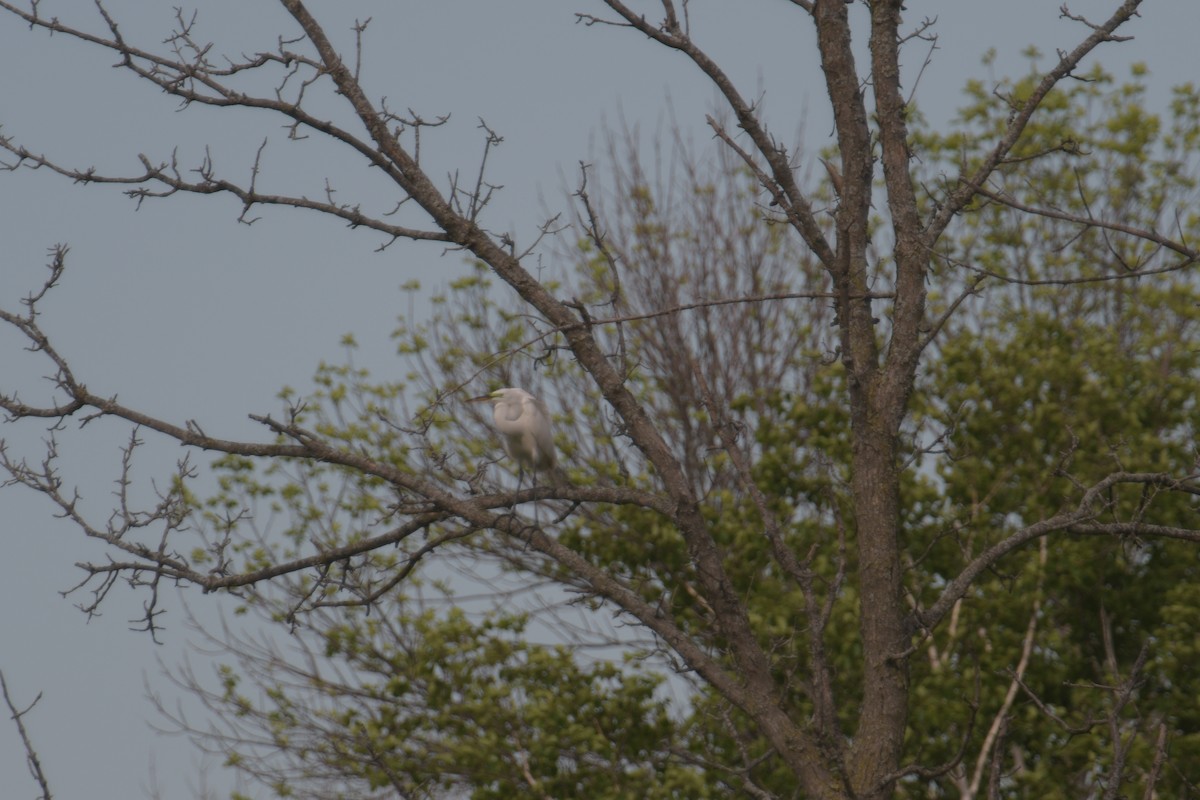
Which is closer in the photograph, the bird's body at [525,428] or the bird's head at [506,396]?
the bird's body at [525,428]

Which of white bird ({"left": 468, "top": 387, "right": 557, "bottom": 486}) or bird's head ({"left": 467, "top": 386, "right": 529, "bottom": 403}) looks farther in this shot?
bird's head ({"left": 467, "top": 386, "right": 529, "bottom": 403})

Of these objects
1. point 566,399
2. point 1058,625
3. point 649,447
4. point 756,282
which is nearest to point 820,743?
point 649,447

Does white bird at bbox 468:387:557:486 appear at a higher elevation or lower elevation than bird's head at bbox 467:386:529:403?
lower

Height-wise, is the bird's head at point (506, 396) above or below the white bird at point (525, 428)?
above

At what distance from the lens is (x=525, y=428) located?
22.5ft

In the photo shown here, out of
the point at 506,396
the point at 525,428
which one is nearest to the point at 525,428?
the point at 525,428

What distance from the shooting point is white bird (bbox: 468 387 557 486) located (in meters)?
6.88

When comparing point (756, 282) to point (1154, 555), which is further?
point (756, 282)

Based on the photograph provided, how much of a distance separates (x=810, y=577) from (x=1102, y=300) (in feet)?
33.3

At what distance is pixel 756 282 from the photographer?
16047 millimetres

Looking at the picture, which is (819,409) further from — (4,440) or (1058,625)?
(4,440)

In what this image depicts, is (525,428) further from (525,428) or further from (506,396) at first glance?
(506,396)

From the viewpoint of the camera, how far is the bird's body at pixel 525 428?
22.6 feet

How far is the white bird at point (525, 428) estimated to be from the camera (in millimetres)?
6875
